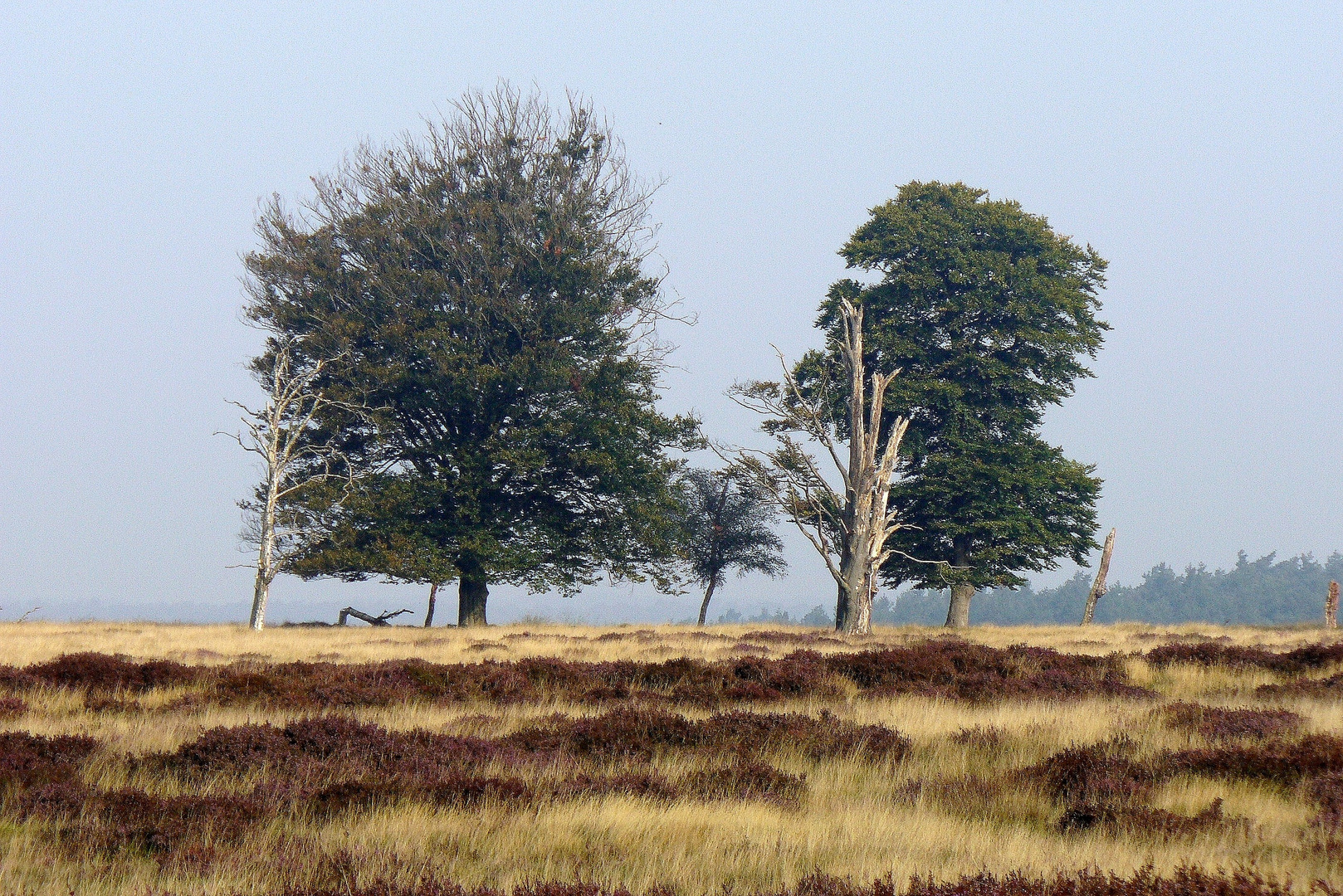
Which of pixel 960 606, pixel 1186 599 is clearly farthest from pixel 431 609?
pixel 1186 599

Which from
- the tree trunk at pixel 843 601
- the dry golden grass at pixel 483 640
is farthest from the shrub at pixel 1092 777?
the tree trunk at pixel 843 601

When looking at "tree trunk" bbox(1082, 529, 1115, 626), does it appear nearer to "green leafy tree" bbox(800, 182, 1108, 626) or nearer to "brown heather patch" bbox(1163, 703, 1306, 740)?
"green leafy tree" bbox(800, 182, 1108, 626)

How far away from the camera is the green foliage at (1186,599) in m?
132

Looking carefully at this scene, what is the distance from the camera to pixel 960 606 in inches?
1244

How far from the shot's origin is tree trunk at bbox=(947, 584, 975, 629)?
31.1 m

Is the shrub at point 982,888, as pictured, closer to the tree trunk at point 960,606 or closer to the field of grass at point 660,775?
the field of grass at point 660,775

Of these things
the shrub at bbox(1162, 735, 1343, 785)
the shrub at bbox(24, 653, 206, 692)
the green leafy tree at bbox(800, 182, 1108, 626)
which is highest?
the green leafy tree at bbox(800, 182, 1108, 626)

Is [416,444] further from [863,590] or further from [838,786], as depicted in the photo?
[838,786]

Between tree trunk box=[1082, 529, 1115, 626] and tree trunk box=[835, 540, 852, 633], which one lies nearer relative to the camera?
tree trunk box=[835, 540, 852, 633]

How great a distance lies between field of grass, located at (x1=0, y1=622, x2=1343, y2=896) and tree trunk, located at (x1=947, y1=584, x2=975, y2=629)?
54.5ft

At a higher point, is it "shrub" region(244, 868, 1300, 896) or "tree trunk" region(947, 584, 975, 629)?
"tree trunk" region(947, 584, 975, 629)

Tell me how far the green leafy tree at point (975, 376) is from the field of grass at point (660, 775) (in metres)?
15.7

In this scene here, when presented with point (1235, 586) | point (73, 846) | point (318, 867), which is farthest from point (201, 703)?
point (1235, 586)

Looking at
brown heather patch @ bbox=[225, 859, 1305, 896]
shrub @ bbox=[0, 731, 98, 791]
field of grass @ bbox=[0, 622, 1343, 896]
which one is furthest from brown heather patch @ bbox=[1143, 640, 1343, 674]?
shrub @ bbox=[0, 731, 98, 791]
